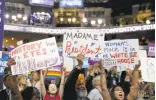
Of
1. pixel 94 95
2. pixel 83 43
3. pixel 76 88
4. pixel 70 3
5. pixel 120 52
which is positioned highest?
pixel 70 3

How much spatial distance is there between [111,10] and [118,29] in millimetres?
15484

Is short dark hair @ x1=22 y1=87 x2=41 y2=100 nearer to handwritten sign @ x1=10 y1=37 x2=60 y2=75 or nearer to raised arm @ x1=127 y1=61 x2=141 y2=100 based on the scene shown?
handwritten sign @ x1=10 y1=37 x2=60 y2=75

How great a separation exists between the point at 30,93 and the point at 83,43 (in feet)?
5.39

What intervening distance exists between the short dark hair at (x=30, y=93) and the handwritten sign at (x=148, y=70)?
236 cm

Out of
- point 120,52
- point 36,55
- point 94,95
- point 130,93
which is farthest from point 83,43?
point 130,93

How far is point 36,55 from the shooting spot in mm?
6594

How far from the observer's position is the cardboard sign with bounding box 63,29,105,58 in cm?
693

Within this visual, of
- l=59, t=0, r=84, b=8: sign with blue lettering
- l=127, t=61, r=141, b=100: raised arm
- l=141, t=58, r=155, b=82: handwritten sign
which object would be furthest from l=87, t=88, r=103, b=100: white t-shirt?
l=59, t=0, r=84, b=8: sign with blue lettering

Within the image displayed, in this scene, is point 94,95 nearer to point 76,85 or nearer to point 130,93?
point 76,85

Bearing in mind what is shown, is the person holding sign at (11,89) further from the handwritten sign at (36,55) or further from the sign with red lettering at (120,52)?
the sign with red lettering at (120,52)

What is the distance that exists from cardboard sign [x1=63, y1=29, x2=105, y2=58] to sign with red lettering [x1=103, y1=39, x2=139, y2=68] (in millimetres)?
293

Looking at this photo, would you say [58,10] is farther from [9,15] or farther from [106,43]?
[106,43]

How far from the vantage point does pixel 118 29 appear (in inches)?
1394

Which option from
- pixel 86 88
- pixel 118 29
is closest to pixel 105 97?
pixel 86 88
